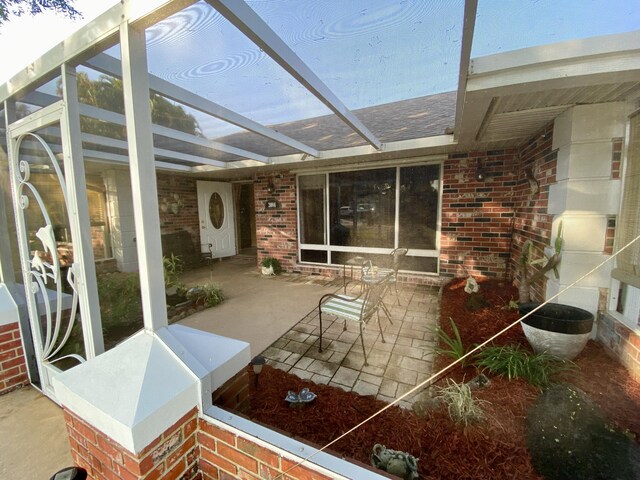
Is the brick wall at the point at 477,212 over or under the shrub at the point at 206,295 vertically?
over

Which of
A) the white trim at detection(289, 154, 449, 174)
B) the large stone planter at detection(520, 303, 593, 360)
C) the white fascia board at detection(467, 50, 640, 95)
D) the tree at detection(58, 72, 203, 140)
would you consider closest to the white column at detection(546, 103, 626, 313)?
the large stone planter at detection(520, 303, 593, 360)

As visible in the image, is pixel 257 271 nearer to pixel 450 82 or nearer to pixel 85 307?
pixel 85 307

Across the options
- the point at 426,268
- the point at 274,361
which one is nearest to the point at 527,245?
the point at 426,268

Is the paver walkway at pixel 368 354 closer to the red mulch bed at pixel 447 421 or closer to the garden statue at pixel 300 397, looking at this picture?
the red mulch bed at pixel 447 421

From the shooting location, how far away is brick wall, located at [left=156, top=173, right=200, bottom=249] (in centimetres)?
648

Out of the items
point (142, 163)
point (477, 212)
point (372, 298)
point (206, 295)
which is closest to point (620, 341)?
point (372, 298)

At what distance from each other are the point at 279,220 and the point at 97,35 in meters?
4.94

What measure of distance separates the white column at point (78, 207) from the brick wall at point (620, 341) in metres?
3.61

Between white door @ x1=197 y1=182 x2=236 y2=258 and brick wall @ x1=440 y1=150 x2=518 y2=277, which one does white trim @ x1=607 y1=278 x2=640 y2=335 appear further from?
white door @ x1=197 y1=182 x2=236 y2=258

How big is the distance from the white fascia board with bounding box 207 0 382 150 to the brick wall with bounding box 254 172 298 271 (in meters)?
3.82

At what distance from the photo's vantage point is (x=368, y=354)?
8.59ft

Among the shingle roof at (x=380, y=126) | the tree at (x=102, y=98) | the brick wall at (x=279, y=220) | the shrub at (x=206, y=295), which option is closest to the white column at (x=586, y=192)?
the shingle roof at (x=380, y=126)

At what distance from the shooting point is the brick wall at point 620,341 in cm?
189

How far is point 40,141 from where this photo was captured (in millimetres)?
1614
